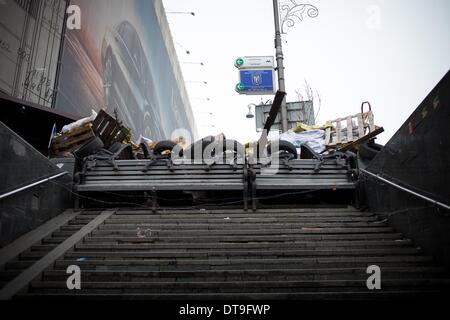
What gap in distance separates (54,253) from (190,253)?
1903 millimetres

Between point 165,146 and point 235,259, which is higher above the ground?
point 165,146

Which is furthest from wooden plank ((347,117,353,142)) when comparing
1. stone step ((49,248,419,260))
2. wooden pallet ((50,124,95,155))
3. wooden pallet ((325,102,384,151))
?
wooden pallet ((50,124,95,155))

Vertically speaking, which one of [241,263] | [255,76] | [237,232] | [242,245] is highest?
[255,76]

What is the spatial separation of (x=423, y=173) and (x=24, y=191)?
597cm

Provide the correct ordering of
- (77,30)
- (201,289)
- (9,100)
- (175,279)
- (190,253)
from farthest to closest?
(77,30)
(9,100)
(190,253)
(175,279)
(201,289)

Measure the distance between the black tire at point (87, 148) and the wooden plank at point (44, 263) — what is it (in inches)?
80.8

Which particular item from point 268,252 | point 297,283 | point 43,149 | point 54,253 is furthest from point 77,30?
point 297,283

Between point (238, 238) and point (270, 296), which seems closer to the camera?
point (270, 296)

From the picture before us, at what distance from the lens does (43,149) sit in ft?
39.3

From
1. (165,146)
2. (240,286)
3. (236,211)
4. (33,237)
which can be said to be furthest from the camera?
(165,146)

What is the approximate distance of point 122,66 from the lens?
1803cm

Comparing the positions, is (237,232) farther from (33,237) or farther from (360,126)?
(360,126)

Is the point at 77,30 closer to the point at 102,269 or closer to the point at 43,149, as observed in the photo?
the point at 43,149

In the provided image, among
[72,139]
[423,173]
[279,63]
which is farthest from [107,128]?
[423,173]
